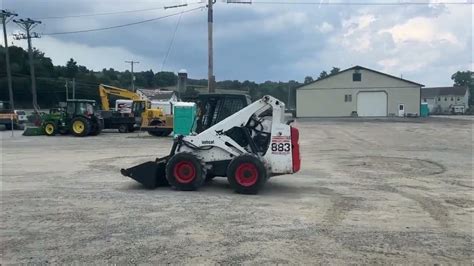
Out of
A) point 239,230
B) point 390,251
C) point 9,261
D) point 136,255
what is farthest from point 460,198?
point 9,261

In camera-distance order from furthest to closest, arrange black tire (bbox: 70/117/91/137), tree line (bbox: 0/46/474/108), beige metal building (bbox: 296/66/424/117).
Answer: tree line (bbox: 0/46/474/108) → beige metal building (bbox: 296/66/424/117) → black tire (bbox: 70/117/91/137)

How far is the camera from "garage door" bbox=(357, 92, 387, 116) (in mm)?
70688

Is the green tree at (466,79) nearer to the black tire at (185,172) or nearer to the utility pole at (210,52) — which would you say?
the utility pole at (210,52)

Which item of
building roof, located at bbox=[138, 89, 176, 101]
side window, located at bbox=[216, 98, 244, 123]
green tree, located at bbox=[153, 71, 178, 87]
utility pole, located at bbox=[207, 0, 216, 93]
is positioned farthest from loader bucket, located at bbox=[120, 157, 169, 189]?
green tree, located at bbox=[153, 71, 178, 87]

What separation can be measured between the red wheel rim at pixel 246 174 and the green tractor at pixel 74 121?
24.4m

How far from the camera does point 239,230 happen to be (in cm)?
754

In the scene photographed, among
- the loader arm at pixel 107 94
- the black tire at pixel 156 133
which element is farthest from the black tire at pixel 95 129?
the loader arm at pixel 107 94

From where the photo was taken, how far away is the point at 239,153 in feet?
36.8

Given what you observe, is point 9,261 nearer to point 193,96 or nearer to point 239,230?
point 239,230

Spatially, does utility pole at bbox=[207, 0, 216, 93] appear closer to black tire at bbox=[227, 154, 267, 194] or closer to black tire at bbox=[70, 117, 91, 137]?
black tire at bbox=[70, 117, 91, 137]

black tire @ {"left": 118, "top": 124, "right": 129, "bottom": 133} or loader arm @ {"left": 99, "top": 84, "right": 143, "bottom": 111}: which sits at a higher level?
loader arm @ {"left": 99, "top": 84, "right": 143, "bottom": 111}

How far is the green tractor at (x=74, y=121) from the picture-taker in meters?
33.5

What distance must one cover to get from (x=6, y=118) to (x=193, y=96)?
38.1 meters

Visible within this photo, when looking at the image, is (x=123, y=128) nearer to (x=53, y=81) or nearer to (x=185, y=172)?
(x=185, y=172)
